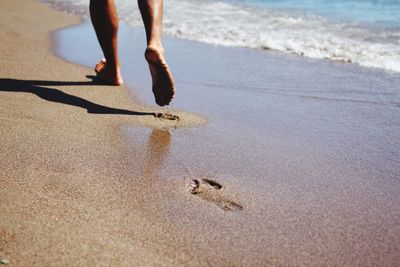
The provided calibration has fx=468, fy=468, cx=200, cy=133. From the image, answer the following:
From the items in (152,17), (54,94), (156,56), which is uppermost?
(152,17)

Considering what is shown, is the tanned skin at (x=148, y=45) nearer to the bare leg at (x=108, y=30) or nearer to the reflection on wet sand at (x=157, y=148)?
the bare leg at (x=108, y=30)

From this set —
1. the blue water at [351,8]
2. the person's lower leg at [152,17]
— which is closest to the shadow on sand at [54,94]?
the person's lower leg at [152,17]

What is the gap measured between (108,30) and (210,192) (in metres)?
1.35

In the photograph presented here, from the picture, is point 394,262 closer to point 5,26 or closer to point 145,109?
point 145,109

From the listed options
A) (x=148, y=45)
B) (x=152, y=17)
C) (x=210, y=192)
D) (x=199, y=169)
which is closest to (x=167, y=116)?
(x=148, y=45)

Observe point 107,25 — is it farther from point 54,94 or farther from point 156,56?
point 156,56

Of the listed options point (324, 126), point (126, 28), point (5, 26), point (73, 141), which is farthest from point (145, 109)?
point (126, 28)

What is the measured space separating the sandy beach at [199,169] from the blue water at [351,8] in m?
2.79

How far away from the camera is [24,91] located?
7.57ft

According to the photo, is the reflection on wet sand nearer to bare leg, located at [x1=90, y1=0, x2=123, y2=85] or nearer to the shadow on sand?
the shadow on sand

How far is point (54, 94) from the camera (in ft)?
7.68

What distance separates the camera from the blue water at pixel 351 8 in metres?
5.57

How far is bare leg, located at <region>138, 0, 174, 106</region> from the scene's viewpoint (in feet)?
6.76

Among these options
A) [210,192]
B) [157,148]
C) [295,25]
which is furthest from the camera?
[295,25]
